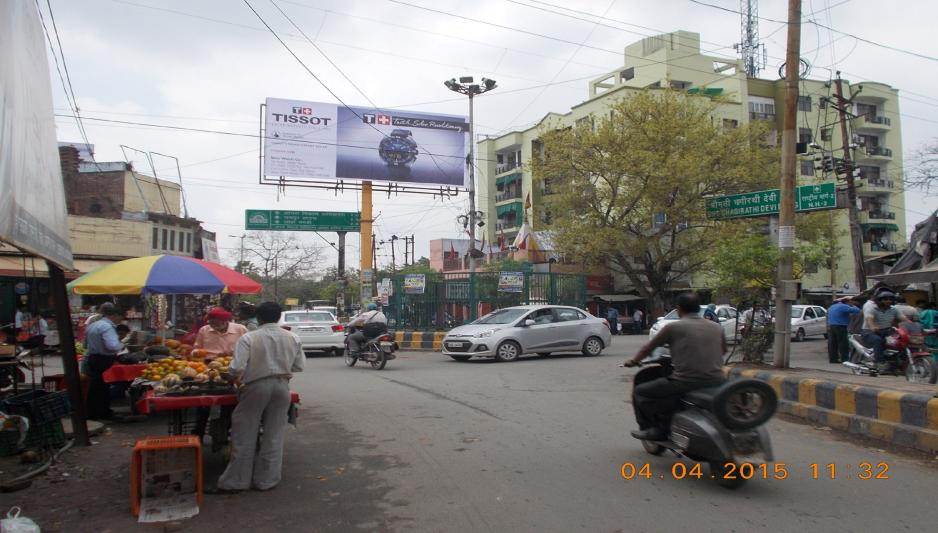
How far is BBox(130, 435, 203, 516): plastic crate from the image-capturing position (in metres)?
4.95

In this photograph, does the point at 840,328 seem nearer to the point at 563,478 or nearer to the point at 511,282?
the point at 511,282

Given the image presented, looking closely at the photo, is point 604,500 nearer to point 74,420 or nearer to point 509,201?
point 74,420

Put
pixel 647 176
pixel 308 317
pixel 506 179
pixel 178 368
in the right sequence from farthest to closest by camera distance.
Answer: pixel 506 179, pixel 647 176, pixel 308 317, pixel 178 368

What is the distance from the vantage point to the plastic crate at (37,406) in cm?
649

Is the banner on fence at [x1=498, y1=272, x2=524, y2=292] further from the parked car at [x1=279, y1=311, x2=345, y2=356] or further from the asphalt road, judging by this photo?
the asphalt road

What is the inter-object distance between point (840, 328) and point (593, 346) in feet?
20.1

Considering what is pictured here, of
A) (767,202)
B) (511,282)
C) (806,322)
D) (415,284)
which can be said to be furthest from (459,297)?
(806,322)

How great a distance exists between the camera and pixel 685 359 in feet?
18.6

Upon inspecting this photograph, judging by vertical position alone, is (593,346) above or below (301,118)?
below

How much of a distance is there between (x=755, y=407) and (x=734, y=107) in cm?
4641

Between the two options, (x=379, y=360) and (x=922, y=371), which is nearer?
(x=922, y=371)

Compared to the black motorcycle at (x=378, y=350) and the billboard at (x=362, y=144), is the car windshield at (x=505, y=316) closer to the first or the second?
the black motorcycle at (x=378, y=350)

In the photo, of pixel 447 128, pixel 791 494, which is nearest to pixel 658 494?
pixel 791 494

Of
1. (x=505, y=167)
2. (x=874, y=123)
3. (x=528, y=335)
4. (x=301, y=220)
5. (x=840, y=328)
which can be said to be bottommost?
(x=528, y=335)
